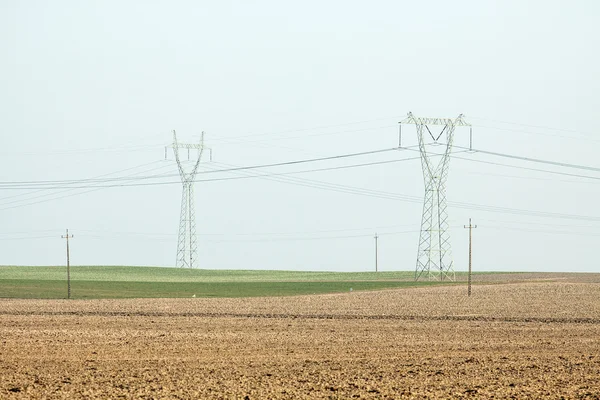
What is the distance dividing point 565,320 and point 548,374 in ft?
70.0

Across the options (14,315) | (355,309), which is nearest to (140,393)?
(14,315)

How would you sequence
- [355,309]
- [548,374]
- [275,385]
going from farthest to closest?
[355,309]
[548,374]
[275,385]

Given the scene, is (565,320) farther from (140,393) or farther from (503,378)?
(140,393)

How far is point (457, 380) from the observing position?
77.0 feet

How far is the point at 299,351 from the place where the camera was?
99.8 feet

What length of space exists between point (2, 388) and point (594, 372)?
633 inches

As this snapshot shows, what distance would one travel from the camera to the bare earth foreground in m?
22.2

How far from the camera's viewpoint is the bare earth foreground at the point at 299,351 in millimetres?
22188

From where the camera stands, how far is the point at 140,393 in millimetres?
21203

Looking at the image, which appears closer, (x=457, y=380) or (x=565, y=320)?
(x=457, y=380)

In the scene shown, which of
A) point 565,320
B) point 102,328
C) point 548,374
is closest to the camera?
point 548,374

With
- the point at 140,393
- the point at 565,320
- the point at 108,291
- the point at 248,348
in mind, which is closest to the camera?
the point at 140,393

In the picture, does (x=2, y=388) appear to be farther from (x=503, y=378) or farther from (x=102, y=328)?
(x=102, y=328)

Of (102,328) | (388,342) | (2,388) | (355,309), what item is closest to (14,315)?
(102,328)
